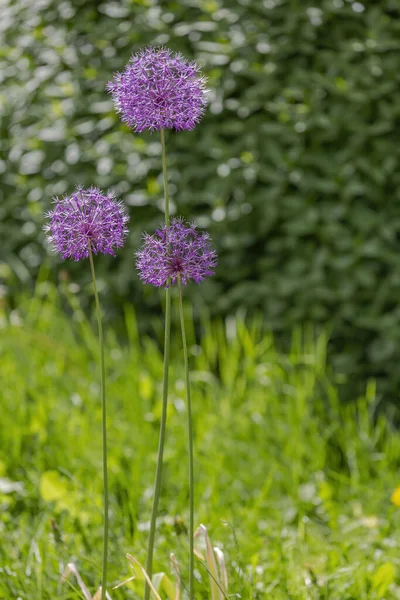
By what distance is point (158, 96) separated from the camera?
1252 millimetres

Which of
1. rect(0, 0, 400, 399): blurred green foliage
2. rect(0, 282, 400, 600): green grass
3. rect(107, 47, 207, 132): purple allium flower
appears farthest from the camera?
rect(0, 0, 400, 399): blurred green foliage

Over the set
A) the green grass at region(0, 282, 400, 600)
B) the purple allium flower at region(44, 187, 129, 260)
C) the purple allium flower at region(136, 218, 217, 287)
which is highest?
the purple allium flower at region(44, 187, 129, 260)

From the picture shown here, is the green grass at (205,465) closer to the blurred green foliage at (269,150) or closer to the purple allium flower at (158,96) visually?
the blurred green foliage at (269,150)

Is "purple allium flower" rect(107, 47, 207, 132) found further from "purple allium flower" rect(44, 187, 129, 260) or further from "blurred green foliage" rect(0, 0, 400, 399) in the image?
"blurred green foliage" rect(0, 0, 400, 399)

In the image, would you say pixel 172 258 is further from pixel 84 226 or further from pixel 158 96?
pixel 158 96

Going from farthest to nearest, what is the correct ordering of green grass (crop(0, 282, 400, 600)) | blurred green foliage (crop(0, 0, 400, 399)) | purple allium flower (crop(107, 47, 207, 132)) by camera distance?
blurred green foliage (crop(0, 0, 400, 399))
green grass (crop(0, 282, 400, 600))
purple allium flower (crop(107, 47, 207, 132))

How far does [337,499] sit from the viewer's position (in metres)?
2.71

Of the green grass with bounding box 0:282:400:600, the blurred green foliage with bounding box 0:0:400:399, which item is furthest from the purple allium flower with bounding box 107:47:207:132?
the blurred green foliage with bounding box 0:0:400:399

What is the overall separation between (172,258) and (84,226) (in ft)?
0.49

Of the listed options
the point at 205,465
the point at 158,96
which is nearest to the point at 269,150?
the point at 205,465

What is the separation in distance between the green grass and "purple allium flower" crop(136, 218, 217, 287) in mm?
624

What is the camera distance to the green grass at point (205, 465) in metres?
1.91

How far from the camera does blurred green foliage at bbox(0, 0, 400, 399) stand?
328cm

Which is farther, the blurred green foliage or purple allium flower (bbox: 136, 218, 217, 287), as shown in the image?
the blurred green foliage
